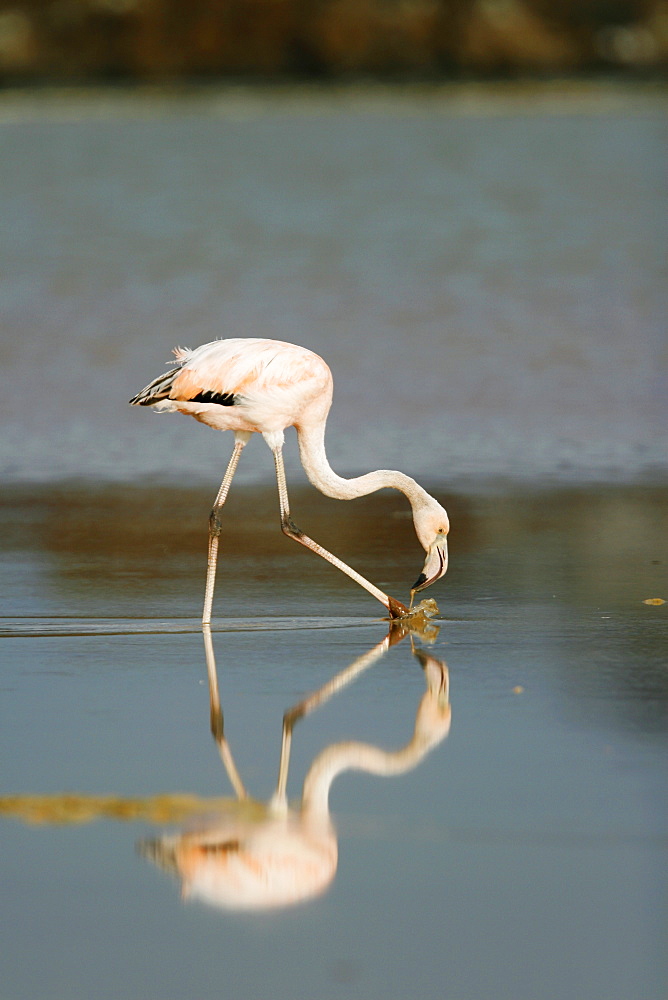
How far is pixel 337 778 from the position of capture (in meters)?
5.28

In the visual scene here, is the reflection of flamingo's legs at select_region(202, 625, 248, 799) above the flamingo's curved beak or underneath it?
underneath

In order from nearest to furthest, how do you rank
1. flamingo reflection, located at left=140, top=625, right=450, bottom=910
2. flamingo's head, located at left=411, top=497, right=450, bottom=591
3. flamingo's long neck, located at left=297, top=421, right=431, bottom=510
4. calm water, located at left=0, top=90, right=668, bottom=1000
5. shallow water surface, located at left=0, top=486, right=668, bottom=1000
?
1. shallow water surface, located at left=0, top=486, right=668, bottom=1000
2. calm water, located at left=0, top=90, right=668, bottom=1000
3. flamingo reflection, located at left=140, top=625, right=450, bottom=910
4. flamingo's head, located at left=411, top=497, right=450, bottom=591
5. flamingo's long neck, located at left=297, top=421, right=431, bottom=510

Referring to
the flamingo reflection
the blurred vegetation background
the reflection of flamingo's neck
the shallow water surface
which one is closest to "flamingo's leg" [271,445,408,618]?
the shallow water surface

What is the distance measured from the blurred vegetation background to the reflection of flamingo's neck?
65.6 metres

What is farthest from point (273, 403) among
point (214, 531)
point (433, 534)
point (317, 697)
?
point (317, 697)

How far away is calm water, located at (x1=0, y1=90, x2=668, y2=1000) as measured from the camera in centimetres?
420

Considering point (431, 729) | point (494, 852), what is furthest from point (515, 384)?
point (494, 852)

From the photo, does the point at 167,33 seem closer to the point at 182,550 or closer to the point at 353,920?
the point at 182,550

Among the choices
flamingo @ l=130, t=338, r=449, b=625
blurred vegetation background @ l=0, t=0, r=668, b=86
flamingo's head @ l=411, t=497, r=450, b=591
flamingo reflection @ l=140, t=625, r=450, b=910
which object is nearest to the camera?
flamingo reflection @ l=140, t=625, r=450, b=910

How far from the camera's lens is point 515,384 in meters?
14.3

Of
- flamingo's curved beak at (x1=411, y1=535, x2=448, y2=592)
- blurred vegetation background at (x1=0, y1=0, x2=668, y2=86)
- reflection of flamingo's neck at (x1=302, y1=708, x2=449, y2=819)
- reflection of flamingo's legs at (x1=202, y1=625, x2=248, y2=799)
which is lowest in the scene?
reflection of flamingo's legs at (x1=202, y1=625, x2=248, y2=799)

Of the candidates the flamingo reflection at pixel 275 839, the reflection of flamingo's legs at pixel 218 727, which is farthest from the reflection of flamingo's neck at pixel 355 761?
the reflection of flamingo's legs at pixel 218 727

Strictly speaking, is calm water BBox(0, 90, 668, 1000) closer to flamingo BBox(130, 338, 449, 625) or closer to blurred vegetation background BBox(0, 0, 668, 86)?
flamingo BBox(130, 338, 449, 625)

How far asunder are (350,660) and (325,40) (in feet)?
217
